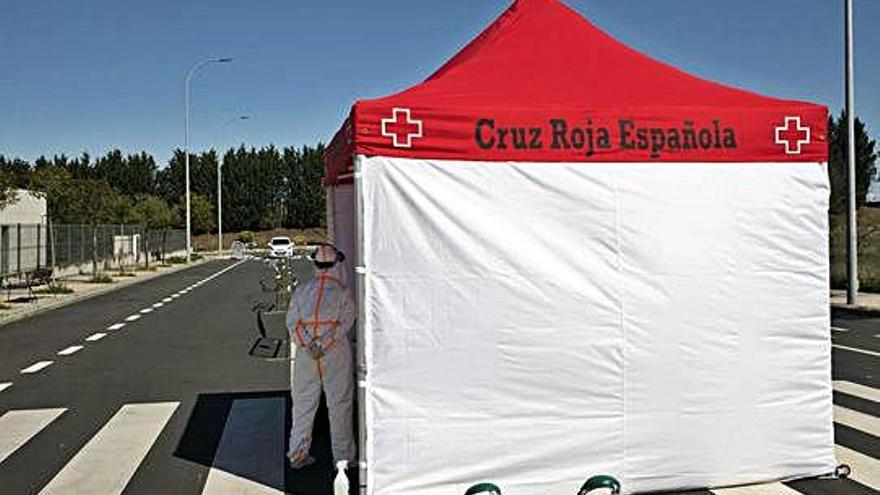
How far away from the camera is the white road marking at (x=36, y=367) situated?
11281 mm

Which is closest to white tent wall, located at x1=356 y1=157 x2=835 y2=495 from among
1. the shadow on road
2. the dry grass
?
the shadow on road

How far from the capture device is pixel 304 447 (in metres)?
6.39

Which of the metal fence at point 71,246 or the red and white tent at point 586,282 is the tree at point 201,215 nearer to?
the metal fence at point 71,246

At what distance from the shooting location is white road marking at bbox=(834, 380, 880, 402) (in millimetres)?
8898

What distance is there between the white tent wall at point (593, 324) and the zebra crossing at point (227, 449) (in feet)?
1.29

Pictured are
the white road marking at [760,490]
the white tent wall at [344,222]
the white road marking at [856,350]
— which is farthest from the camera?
the white road marking at [856,350]

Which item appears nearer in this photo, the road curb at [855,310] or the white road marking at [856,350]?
the white road marking at [856,350]

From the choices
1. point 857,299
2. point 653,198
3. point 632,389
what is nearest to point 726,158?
point 653,198

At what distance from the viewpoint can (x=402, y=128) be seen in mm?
5387

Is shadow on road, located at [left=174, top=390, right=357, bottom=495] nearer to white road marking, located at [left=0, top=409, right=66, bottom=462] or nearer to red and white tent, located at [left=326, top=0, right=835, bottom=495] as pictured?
red and white tent, located at [left=326, top=0, right=835, bottom=495]

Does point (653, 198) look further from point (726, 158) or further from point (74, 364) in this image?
point (74, 364)

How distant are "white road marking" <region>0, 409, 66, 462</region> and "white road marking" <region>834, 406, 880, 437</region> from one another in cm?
717

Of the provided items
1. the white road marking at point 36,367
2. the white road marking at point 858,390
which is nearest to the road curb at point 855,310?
the white road marking at point 858,390

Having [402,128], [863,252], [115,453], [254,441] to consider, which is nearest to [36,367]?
[115,453]
